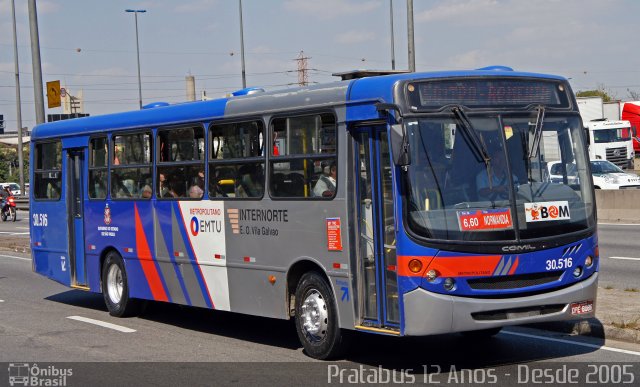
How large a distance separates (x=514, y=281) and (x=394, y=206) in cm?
127

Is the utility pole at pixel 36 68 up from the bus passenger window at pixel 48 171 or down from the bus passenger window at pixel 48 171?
up

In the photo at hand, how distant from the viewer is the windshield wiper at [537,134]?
31.0ft

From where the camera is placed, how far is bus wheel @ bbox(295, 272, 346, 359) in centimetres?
1001

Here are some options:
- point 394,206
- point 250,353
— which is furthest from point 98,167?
point 394,206

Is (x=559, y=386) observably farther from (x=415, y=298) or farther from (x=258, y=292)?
(x=258, y=292)

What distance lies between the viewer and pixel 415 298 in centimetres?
895

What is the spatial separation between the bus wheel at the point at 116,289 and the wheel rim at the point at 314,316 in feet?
14.8

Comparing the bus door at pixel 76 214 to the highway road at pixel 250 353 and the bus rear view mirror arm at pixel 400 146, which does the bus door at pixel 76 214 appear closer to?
the highway road at pixel 250 353

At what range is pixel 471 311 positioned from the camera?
894 cm

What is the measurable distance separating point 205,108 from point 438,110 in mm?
3955

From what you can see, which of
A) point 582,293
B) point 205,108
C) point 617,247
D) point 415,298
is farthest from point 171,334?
point 617,247

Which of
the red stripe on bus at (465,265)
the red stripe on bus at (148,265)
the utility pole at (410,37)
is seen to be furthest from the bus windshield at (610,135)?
the red stripe on bus at (465,265)

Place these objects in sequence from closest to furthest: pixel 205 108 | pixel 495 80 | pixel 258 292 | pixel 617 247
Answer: pixel 495 80 < pixel 258 292 < pixel 205 108 < pixel 617 247

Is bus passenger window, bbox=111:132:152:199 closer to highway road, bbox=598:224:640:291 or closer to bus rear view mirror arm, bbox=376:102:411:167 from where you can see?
bus rear view mirror arm, bbox=376:102:411:167
